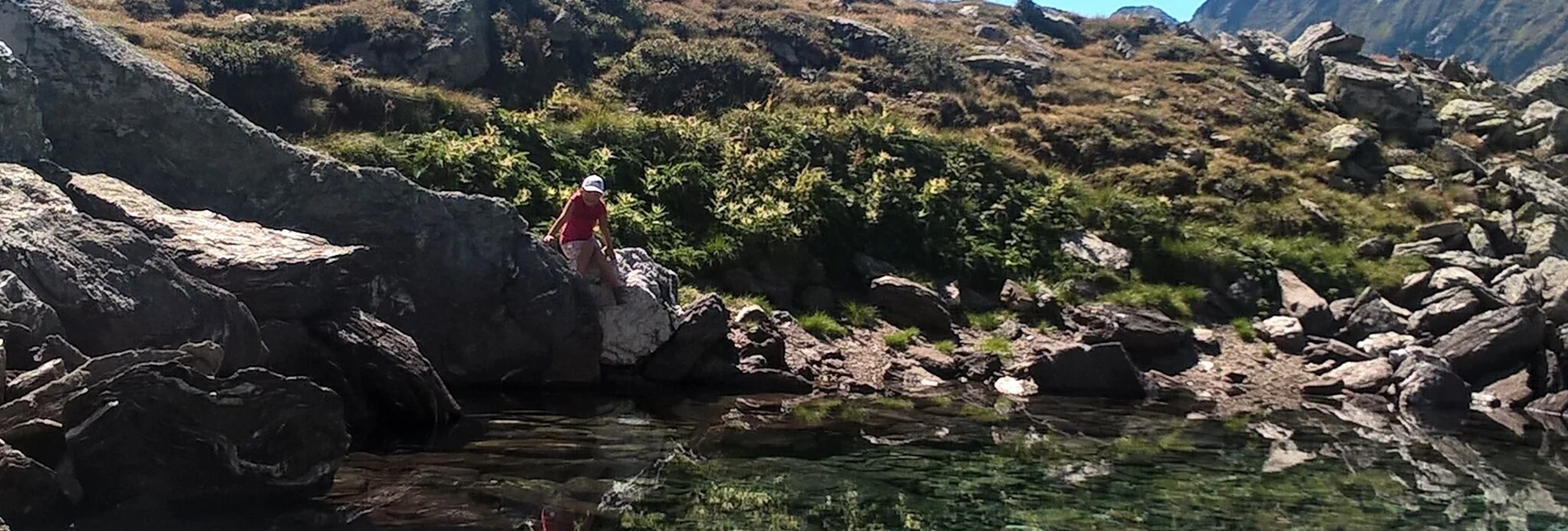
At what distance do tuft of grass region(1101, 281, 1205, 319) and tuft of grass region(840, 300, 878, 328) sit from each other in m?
5.23

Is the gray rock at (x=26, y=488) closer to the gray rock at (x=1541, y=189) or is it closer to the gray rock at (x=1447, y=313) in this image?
the gray rock at (x=1447, y=313)

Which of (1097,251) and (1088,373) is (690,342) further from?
(1097,251)

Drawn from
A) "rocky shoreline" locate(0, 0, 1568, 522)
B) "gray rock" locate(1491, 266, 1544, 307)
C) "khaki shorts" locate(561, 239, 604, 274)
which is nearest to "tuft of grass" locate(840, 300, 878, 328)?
"rocky shoreline" locate(0, 0, 1568, 522)

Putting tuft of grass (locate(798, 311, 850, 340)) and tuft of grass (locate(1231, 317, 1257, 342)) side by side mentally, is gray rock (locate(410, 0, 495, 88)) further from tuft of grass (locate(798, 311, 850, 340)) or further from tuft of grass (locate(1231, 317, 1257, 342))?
tuft of grass (locate(1231, 317, 1257, 342))

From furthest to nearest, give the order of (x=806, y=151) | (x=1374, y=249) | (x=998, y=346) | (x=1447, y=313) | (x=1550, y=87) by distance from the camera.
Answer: (x=1550, y=87) → (x=1374, y=249) → (x=806, y=151) → (x=1447, y=313) → (x=998, y=346)

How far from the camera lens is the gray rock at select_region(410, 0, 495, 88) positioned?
26328 mm

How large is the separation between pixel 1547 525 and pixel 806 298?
10.9m

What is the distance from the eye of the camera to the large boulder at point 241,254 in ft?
32.4

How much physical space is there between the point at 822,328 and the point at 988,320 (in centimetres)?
344

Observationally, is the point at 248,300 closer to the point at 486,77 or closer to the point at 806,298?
the point at 806,298

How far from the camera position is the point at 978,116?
33406 millimetres

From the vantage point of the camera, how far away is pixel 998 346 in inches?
674

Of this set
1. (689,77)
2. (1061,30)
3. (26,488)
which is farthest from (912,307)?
(1061,30)

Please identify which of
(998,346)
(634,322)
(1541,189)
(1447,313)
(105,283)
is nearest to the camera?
(105,283)
